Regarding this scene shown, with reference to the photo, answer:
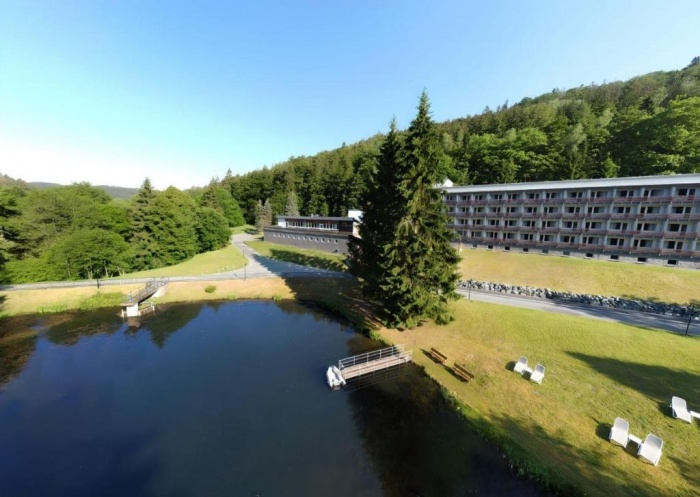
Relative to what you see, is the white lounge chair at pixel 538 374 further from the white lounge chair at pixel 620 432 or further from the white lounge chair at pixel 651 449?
the white lounge chair at pixel 651 449

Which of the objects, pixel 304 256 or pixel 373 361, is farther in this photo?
pixel 304 256

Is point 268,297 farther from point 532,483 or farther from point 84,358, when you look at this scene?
point 532,483

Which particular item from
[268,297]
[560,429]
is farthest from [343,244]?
[560,429]

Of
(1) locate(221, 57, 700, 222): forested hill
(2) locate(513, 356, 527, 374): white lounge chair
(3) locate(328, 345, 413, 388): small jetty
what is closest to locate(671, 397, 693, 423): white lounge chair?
(2) locate(513, 356, 527, 374): white lounge chair

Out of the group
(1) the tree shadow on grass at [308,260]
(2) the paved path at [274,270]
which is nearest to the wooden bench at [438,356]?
(2) the paved path at [274,270]

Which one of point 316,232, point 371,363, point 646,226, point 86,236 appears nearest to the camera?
point 371,363

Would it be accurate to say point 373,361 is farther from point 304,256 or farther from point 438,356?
point 304,256

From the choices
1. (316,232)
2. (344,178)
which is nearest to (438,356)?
(316,232)
